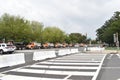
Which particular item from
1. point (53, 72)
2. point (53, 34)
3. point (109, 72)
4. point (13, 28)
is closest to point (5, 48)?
point (53, 72)

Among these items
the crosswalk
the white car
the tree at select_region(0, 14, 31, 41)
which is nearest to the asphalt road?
Result: the crosswalk

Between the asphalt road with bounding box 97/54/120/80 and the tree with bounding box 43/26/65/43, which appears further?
the tree with bounding box 43/26/65/43

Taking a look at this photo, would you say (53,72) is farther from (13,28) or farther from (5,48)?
(13,28)

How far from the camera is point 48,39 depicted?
139125 mm

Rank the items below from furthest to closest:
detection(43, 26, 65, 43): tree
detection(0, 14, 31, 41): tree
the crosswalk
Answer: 1. detection(43, 26, 65, 43): tree
2. detection(0, 14, 31, 41): tree
3. the crosswalk

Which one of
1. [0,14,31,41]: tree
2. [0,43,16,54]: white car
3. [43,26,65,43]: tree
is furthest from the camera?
[43,26,65,43]: tree

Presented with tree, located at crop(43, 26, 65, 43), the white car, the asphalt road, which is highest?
tree, located at crop(43, 26, 65, 43)

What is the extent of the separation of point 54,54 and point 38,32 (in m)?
79.1

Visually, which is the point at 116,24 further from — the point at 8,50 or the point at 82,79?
the point at 82,79

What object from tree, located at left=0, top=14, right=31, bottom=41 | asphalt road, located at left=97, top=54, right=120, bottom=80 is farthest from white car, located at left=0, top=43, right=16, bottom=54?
tree, located at left=0, top=14, right=31, bottom=41

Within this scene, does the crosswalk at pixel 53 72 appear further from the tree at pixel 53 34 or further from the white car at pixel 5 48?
the tree at pixel 53 34

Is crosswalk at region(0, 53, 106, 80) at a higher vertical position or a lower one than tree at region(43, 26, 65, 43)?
lower

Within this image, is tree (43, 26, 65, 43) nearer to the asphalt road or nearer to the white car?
the white car

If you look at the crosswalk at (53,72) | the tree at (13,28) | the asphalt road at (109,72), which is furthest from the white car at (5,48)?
the tree at (13,28)
